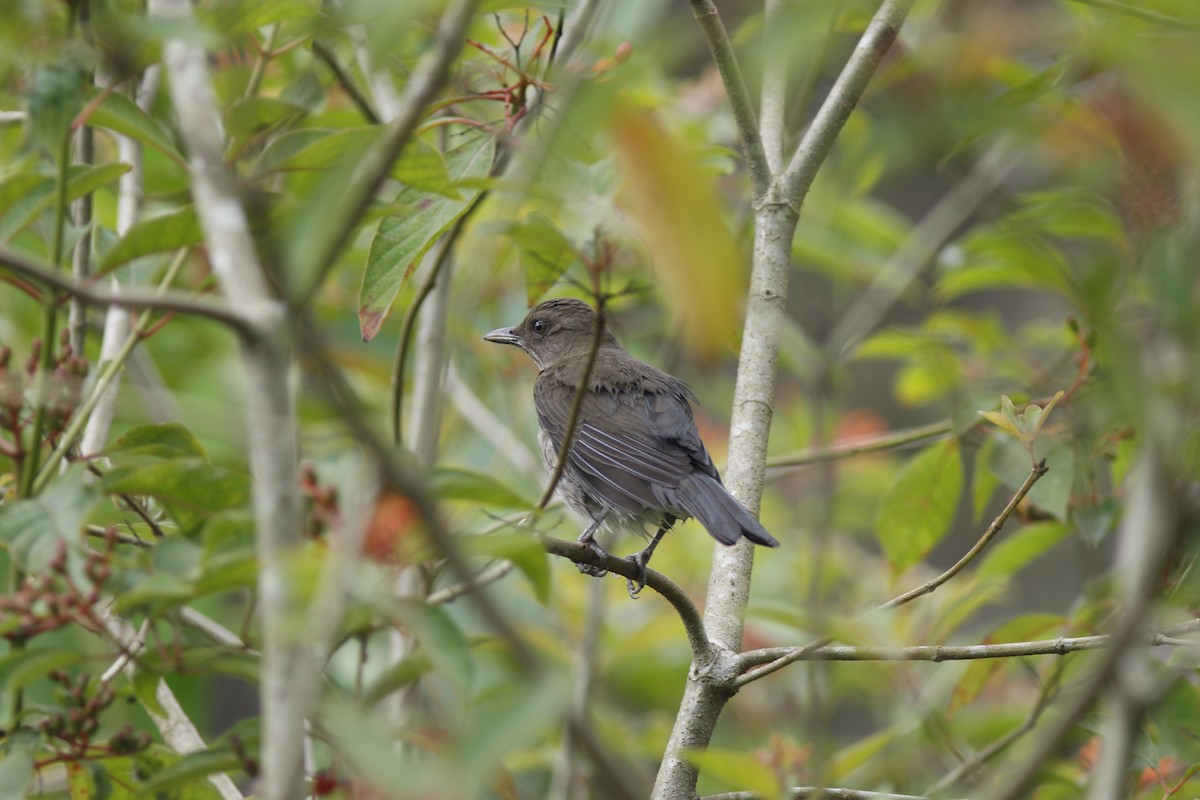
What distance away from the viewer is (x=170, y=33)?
1871mm

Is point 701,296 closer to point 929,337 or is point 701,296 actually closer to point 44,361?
point 44,361

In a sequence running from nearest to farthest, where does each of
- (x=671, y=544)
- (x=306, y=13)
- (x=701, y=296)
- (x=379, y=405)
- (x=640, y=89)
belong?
1. (x=701, y=296)
2. (x=306, y=13)
3. (x=640, y=89)
4. (x=379, y=405)
5. (x=671, y=544)

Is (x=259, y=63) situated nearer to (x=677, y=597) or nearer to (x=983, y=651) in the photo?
(x=677, y=597)

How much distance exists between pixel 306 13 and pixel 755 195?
4.01 ft

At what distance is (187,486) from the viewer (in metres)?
2.36

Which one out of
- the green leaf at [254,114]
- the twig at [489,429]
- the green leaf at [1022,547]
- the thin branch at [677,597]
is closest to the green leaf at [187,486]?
the thin branch at [677,597]

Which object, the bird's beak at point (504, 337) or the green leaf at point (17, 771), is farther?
the bird's beak at point (504, 337)

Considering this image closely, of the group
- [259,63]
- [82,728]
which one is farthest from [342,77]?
[82,728]

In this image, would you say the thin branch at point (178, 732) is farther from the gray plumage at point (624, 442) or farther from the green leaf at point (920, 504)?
the green leaf at point (920, 504)

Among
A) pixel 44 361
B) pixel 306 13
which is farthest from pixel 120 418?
pixel 306 13

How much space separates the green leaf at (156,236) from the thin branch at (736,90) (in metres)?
1.25

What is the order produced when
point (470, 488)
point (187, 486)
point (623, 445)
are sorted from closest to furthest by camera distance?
1. point (470, 488)
2. point (187, 486)
3. point (623, 445)

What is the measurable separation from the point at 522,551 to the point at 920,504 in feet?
6.61

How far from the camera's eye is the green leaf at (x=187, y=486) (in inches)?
90.4
